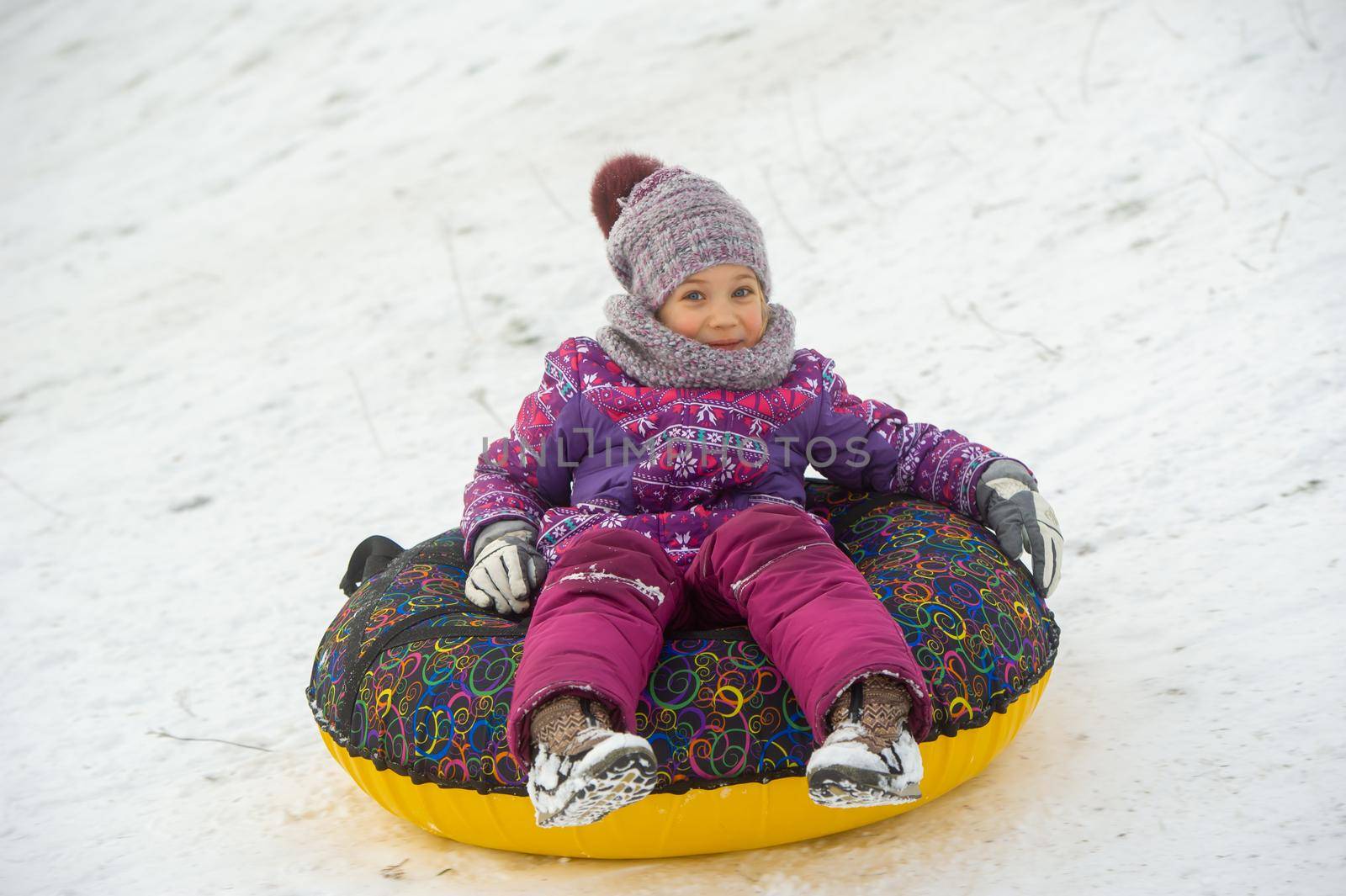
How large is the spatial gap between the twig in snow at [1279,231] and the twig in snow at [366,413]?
10.3ft

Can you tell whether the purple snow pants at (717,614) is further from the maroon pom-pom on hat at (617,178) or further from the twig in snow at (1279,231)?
the twig in snow at (1279,231)

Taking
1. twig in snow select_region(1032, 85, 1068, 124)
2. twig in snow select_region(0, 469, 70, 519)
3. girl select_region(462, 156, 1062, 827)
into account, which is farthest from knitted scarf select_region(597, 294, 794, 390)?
twig in snow select_region(1032, 85, 1068, 124)

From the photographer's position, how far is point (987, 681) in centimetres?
220

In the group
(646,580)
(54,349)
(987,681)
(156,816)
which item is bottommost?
(54,349)

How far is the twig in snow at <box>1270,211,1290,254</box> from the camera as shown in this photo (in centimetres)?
439

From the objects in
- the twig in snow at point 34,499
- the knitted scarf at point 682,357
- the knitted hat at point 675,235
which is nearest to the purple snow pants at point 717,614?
the knitted scarf at point 682,357

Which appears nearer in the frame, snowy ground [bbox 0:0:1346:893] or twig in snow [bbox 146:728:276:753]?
snowy ground [bbox 0:0:1346:893]

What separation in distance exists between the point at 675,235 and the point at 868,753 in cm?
→ 127

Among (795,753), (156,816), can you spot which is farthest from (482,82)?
(795,753)

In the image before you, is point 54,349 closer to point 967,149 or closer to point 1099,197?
point 967,149

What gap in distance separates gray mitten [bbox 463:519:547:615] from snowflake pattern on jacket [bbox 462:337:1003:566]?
0.06 m

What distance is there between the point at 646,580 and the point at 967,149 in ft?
13.5

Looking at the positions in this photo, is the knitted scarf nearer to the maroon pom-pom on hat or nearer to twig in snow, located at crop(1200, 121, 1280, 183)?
the maroon pom-pom on hat

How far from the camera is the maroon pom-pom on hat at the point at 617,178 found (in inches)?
115
